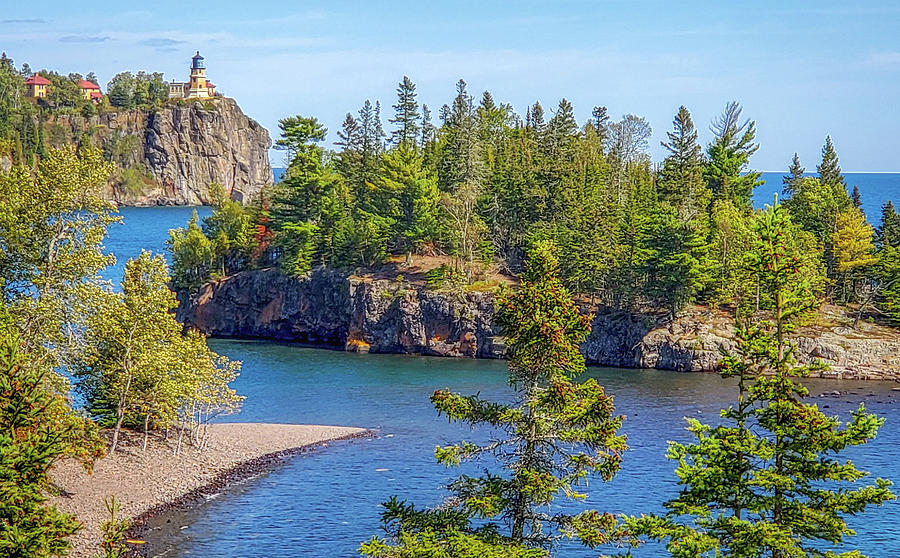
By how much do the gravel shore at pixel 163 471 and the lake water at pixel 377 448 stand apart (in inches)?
77.8

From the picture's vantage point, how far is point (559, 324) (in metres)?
29.3

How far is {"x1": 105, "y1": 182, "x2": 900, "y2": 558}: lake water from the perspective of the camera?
175ft

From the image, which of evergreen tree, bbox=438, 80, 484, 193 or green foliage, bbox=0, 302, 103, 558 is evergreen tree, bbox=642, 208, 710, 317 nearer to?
evergreen tree, bbox=438, 80, 484, 193

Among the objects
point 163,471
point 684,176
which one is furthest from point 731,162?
point 163,471

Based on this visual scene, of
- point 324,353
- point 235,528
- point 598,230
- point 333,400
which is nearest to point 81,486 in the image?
point 235,528

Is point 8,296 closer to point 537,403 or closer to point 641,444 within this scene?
point 537,403

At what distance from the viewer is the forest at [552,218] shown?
10488cm

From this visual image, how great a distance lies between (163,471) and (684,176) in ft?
251

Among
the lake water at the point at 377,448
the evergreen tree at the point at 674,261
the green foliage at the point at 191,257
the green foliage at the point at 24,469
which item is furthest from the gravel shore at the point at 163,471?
the green foliage at the point at 191,257

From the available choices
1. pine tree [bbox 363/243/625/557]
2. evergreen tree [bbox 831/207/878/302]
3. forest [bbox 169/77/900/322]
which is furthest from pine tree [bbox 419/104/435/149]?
pine tree [bbox 363/243/625/557]

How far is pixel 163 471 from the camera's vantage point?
204ft

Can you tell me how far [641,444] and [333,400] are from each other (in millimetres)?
30132

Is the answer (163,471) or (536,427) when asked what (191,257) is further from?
(536,427)

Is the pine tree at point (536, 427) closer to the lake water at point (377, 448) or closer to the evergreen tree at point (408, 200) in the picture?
the lake water at point (377, 448)
